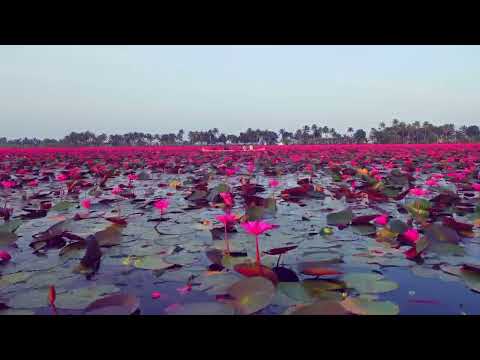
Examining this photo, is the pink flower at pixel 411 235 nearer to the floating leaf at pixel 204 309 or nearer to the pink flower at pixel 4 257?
the floating leaf at pixel 204 309

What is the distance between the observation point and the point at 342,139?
65562mm

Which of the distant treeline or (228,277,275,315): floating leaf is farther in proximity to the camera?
the distant treeline

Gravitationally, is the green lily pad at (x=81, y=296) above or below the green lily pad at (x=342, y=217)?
below

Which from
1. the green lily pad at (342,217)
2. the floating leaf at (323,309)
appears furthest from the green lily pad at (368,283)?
the green lily pad at (342,217)

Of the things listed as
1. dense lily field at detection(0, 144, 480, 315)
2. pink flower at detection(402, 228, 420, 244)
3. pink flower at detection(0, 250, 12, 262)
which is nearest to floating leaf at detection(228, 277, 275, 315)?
dense lily field at detection(0, 144, 480, 315)

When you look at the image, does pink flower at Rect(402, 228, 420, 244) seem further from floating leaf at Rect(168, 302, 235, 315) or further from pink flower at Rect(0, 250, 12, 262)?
pink flower at Rect(0, 250, 12, 262)

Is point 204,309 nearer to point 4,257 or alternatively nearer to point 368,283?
point 368,283

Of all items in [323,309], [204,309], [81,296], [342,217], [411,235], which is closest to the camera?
[323,309]

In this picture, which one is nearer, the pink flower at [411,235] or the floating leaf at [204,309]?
the floating leaf at [204,309]

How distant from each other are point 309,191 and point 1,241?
3118 mm

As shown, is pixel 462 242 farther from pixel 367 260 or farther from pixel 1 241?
pixel 1 241

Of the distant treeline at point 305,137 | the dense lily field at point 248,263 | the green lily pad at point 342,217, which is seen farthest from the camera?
the distant treeline at point 305,137

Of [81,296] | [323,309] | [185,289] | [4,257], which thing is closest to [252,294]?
[323,309]
